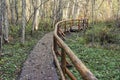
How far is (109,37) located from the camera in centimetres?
1878

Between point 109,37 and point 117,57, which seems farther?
point 109,37

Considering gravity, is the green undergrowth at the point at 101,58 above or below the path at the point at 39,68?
below

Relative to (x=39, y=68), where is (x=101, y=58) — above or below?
below

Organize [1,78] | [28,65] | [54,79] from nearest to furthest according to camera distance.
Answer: [54,79], [1,78], [28,65]

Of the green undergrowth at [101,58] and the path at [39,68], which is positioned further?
the green undergrowth at [101,58]

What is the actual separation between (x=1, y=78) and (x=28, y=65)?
1396mm

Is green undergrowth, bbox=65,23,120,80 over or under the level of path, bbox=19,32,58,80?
under

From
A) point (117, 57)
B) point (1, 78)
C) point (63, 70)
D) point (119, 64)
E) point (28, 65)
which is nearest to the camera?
point (63, 70)

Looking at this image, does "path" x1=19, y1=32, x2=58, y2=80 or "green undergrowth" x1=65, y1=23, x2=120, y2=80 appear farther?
"green undergrowth" x1=65, y1=23, x2=120, y2=80

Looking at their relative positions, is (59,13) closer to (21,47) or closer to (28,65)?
(21,47)

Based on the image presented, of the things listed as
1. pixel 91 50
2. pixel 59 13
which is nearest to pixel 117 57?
pixel 91 50

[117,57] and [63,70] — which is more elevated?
[63,70]

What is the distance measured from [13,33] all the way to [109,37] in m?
8.20

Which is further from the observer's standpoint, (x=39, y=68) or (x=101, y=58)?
(x=101, y=58)
